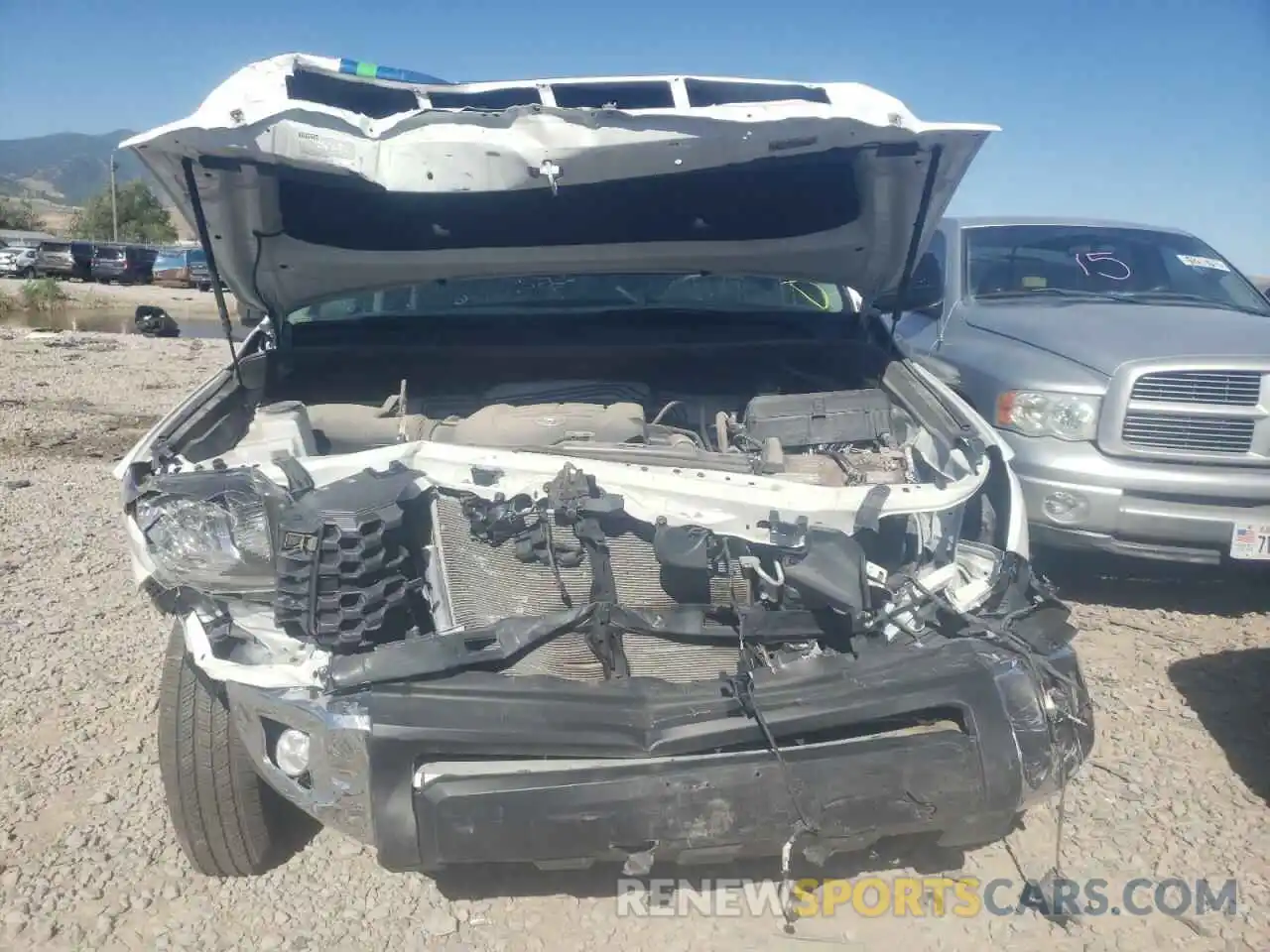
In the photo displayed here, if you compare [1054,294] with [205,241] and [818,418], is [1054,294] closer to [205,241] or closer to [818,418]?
[818,418]

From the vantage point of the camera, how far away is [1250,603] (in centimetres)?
474

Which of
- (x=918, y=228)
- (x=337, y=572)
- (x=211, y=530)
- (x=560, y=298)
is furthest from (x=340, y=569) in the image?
(x=918, y=228)

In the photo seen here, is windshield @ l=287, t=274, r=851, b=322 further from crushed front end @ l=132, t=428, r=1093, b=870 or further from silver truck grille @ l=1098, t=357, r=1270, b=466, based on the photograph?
crushed front end @ l=132, t=428, r=1093, b=870

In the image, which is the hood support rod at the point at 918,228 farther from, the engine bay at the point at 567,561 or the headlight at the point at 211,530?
the headlight at the point at 211,530

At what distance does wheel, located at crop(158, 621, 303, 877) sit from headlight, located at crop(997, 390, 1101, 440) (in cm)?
354

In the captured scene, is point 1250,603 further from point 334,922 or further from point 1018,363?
point 334,922

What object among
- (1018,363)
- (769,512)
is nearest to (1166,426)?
(1018,363)

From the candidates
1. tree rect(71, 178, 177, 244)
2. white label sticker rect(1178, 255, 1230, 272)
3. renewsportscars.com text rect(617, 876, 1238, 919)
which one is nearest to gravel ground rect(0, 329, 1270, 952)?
renewsportscars.com text rect(617, 876, 1238, 919)

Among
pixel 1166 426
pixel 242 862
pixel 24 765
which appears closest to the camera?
pixel 242 862

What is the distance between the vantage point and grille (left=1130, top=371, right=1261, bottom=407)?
4.29 meters

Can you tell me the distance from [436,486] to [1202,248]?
17.7 feet

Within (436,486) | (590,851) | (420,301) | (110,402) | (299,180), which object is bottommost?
(110,402)

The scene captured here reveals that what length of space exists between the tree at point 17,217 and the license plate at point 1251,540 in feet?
237

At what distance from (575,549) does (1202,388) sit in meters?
3.28
